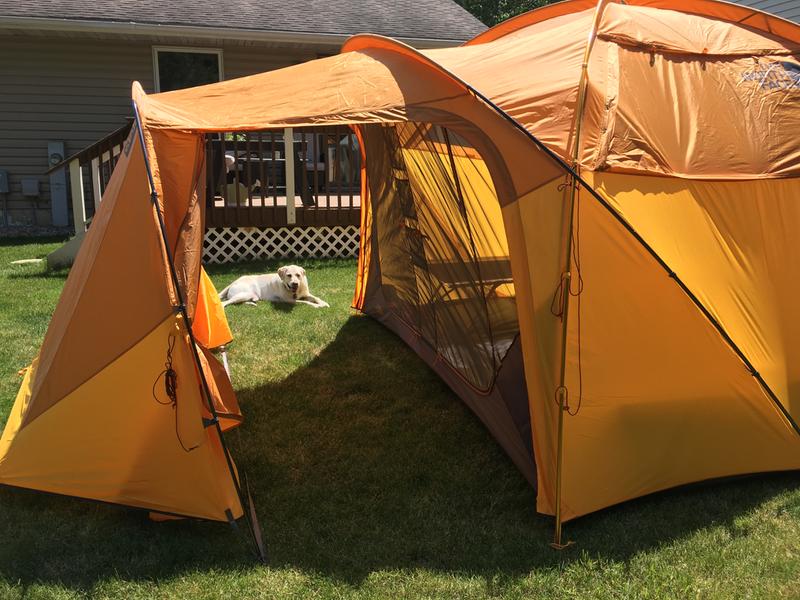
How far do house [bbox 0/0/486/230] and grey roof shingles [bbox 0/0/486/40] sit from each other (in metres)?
0.03

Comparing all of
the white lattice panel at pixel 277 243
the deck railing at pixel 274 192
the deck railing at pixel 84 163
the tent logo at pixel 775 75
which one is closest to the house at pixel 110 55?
the deck railing at pixel 84 163

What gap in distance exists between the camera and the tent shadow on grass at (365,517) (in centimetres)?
280

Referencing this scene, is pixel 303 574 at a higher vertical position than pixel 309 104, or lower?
lower

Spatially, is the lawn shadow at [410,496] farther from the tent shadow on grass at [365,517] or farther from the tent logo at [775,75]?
the tent logo at [775,75]

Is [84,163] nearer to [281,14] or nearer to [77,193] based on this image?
[77,193]

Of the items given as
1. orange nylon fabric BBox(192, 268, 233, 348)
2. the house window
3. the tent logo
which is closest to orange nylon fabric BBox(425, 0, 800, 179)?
the tent logo

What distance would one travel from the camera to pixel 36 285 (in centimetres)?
696

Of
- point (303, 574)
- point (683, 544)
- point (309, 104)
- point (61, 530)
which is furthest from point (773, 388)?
point (61, 530)

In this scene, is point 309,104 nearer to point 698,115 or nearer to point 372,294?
point 698,115

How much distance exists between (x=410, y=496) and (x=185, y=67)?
9.68 metres

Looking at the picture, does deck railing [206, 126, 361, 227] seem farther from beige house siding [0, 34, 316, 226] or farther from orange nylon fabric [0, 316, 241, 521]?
orange nylon fabric [0, 316, 241, 521]

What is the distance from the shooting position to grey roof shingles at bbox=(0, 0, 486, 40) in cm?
986

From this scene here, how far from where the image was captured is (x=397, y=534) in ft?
9.86

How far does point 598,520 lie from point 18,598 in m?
2.38
